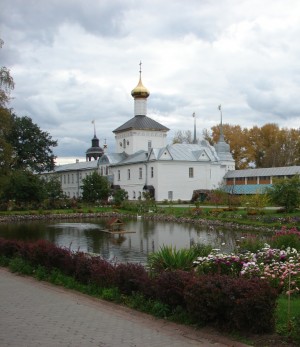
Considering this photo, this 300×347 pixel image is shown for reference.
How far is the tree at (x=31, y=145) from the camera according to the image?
61406 mm

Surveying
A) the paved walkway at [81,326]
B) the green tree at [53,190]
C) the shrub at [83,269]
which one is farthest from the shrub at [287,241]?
the green tree at [53,190]

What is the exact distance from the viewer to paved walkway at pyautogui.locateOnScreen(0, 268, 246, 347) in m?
6.22

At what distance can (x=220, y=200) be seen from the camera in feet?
135

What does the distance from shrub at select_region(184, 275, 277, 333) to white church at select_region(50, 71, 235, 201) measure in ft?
154

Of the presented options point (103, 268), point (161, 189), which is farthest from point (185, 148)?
point (103, 268)

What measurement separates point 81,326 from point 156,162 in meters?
47.2

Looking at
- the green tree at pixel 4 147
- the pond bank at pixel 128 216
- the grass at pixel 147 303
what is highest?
the green tree at pixel 4 147

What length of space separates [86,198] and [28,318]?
4376cm

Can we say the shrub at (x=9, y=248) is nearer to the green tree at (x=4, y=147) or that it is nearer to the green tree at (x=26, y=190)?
the green tree at (x=4, y=147)

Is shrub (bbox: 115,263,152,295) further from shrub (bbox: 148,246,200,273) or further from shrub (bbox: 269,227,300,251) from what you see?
shrub (bbox: 269,227,300,251)

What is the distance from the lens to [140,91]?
209 ft

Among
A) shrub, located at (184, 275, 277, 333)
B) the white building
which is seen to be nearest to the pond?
shrub, located at (184, 275, 277, 333)

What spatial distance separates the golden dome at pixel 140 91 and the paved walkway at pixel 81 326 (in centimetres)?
5612

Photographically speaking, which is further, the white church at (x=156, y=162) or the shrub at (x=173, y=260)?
the white church at (x=156, y=162)
